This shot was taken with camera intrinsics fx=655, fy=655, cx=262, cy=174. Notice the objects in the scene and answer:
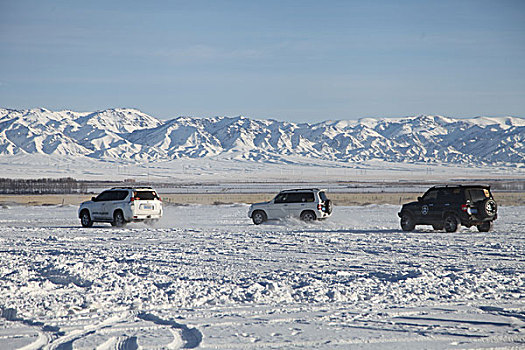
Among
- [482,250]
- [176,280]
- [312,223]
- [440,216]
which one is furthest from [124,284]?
[312,223]

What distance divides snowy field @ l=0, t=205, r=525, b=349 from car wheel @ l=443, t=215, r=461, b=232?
3.77 meters

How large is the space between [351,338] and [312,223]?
736 inches

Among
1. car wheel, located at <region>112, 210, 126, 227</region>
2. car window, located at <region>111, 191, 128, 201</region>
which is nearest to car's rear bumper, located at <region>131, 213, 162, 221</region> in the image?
car wheel, located at <region>112, 210, 126, 227</region>

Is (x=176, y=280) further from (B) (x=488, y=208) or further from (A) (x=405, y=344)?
(B) (x=488, y=208)

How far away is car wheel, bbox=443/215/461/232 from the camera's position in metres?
22.1

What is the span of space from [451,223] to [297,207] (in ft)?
22.3

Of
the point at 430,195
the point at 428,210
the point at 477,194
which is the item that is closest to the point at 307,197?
the point at 430,195

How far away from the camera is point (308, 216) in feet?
87.5

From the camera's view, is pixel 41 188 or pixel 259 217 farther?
pixel 41 188

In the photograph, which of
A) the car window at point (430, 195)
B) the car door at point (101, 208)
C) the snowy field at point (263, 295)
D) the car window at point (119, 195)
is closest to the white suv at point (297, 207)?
the car window at point (430, 195)

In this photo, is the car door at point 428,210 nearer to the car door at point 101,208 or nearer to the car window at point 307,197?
the car window at point 307,197

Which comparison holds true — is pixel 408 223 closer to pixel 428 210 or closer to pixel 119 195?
pixel 428 210

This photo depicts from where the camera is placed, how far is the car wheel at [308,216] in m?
26.6

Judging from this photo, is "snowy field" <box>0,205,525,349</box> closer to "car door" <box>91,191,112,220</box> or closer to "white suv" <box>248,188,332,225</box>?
"car door" <box>91,191,112,220</box>
